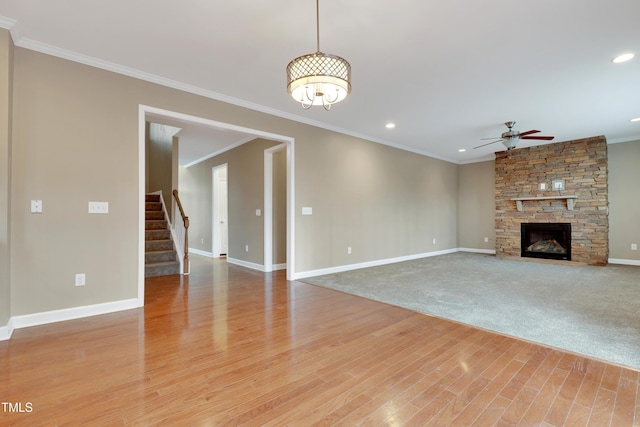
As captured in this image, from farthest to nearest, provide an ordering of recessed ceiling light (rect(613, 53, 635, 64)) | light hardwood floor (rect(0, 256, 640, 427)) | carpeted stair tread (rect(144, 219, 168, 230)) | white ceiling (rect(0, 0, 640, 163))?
carpeted stair tread (rect(144, 219, 168, 230)) → recessed ceiling light (rect(613, 53, 635, 64)) → white ceiling (rect(0, 0, 640, 163)) → light hardwood floor (rect(0, 256, 640, 427))

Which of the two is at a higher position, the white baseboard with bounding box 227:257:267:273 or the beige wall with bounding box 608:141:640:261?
the beige wall with bounding box 608:141:640:261

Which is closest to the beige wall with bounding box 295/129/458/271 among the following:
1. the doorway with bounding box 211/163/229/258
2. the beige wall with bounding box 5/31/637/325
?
the beige wall with bounding box 5/31/637/325

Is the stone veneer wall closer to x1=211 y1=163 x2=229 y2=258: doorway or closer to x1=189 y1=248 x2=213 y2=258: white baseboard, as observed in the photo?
x1=211 y1=163 x2=229 y2=258: doorway

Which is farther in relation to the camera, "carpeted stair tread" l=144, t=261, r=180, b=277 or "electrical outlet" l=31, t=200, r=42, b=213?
"carpeted stair tread" l=144, t=261, r=180, b=277

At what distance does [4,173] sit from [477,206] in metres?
9.22

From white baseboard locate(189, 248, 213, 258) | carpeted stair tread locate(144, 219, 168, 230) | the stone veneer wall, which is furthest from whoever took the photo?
white baseboard locate(189, 248, 213, 258)

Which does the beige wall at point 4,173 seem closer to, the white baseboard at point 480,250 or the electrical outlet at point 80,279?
the electrical outlet at point 80,279

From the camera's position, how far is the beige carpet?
251 cm

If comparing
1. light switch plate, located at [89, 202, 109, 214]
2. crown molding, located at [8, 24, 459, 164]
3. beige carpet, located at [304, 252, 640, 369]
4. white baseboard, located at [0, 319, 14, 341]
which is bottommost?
beige carpet, located at [304, 252, 640, 369]

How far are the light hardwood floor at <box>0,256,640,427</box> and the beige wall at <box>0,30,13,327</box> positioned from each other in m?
0.38

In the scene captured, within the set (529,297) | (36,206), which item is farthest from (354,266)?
(36,206)

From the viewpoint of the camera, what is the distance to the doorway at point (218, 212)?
24.3ft

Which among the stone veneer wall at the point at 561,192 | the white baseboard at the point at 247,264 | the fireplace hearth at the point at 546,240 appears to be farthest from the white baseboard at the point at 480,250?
the white baseboard at the point at 247,264

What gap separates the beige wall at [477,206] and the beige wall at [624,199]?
2292 millimetres
